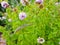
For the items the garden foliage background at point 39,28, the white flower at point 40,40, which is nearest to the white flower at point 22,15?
the garden foliage background at point 39,28

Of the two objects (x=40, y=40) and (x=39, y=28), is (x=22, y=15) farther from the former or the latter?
(x=40, y=40)

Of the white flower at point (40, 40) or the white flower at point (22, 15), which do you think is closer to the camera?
the white flower at point (40, 40)

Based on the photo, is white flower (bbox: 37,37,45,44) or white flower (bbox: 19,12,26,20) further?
white flower (bbox: 19,12,26,20)

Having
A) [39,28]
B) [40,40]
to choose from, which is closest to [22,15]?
[39,28]

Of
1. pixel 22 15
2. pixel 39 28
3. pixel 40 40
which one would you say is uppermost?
pixel 22 15

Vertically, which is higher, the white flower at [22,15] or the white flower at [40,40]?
the white flower at [22,15]

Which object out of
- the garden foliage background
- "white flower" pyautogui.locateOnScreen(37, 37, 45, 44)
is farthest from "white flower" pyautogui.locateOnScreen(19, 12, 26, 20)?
"white flower" pyautogui.locateOnScreen(37, 37, 45, 44)

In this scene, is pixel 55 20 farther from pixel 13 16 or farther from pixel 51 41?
pixel 13 16

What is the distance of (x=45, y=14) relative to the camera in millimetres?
2494

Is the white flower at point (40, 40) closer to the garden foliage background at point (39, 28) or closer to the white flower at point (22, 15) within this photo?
the garden foliage background at point (39, 28)

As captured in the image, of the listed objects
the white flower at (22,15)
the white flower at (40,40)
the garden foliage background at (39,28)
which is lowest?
the white flower at (40,40)

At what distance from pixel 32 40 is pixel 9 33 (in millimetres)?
305

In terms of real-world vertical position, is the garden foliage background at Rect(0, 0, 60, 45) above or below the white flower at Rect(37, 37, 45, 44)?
above

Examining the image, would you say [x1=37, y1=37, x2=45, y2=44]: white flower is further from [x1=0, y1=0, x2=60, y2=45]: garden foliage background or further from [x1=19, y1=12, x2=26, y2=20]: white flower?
[x1=19, y1=12, x2=26, y2=20]: white flower
